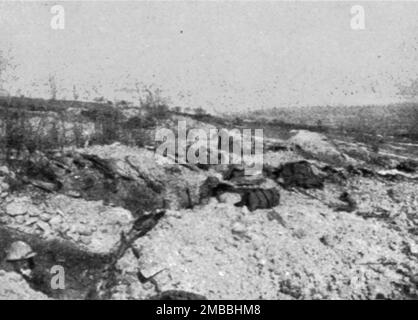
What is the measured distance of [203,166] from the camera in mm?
6801

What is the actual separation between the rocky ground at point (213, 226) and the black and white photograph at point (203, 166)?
2cm

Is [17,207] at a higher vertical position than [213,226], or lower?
higher

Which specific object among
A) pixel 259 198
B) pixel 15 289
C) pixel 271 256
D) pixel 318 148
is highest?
pixel 318 148

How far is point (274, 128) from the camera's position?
8.62 meters

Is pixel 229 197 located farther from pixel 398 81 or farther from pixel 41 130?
pixel 398 81

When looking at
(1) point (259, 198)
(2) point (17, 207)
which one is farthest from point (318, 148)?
(2) point (17, 207)

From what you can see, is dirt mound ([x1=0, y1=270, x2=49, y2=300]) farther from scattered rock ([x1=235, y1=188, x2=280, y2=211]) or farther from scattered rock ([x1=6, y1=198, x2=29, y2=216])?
scattered rock ([x1=235, y1=188, x2=280, y2=211])

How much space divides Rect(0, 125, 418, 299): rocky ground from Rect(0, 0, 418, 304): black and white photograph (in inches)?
0.8

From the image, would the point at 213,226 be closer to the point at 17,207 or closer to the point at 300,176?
the point at 300,176

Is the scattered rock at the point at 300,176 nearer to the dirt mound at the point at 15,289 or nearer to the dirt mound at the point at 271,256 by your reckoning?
the dirt mound at the point at 271,256

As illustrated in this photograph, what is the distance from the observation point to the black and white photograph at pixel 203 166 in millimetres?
5223

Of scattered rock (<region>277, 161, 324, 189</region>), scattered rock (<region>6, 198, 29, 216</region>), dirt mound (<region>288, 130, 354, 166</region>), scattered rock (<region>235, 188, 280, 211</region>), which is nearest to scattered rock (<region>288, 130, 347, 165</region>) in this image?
dirt mound (<region>288, 130, 354, 166</region>)

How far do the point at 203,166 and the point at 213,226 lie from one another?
1.16 m

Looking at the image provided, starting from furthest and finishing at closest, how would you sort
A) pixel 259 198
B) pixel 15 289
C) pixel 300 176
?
pixel 300 176, pixel 259 198, pixel 15 289
